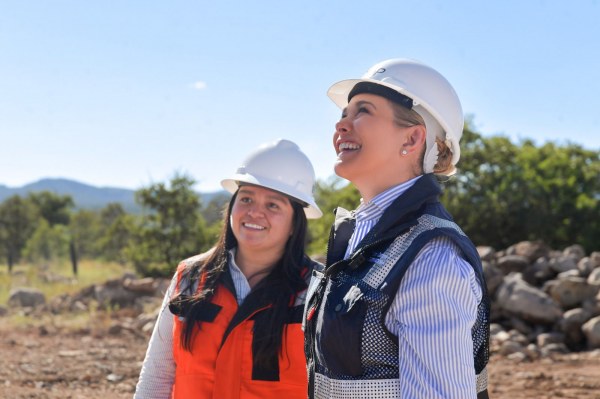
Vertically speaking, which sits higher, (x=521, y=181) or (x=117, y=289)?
(x=521, y=181)

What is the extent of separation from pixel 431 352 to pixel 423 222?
1.24 ft

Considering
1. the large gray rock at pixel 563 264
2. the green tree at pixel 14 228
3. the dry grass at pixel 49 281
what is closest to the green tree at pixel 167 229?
the dry grass at pixel 49 281

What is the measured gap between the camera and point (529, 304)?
1030 centimetres

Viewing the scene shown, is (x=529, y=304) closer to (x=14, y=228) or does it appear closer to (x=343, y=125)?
(x=343, y=125)

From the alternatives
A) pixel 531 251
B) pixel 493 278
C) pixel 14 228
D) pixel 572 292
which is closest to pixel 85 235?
pixel 14 228

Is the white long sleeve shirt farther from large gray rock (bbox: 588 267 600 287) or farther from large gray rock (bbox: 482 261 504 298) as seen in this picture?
large gray rock (bbox: 588 267 600 287)

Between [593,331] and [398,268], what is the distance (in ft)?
29.0

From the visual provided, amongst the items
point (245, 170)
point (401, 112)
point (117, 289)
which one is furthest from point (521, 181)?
point (401, 112)

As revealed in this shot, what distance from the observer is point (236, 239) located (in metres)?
3.44

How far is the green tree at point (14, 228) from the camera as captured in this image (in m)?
38.8

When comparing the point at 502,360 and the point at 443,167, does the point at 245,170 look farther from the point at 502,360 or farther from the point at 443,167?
the point at 502,360

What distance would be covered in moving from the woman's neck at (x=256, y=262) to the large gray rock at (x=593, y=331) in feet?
25.3

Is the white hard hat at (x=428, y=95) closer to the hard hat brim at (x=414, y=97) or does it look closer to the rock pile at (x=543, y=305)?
the hard hat brim at (x=414, y=97)

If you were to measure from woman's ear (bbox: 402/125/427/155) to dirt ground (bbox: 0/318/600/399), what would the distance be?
5.85 meters
